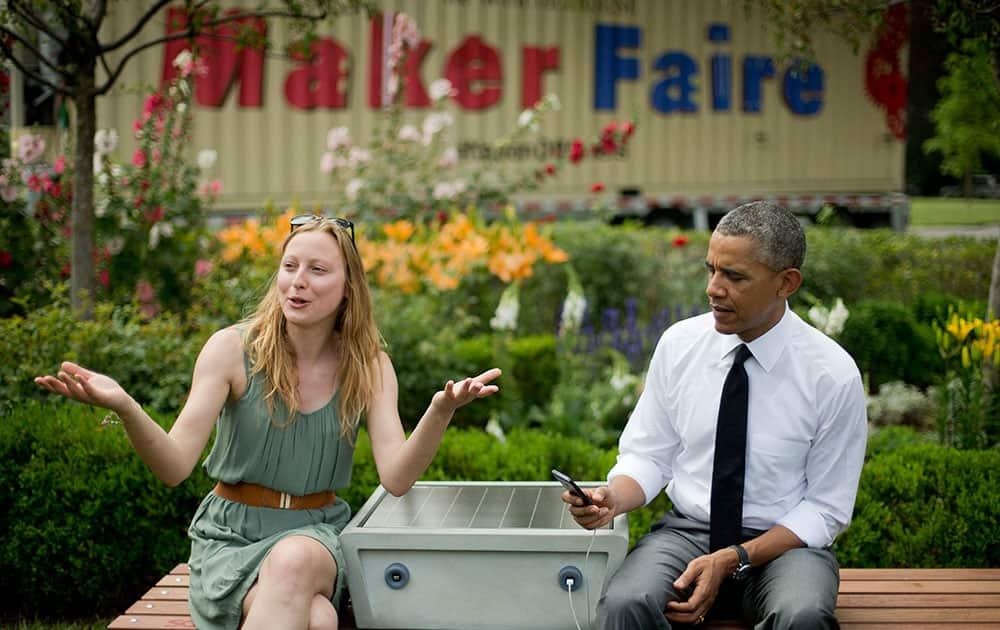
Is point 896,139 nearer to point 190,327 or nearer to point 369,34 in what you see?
point 369,34

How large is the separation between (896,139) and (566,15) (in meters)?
5.18

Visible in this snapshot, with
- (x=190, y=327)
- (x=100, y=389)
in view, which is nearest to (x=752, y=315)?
(x=100, y=389)

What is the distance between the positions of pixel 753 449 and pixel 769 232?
530mm

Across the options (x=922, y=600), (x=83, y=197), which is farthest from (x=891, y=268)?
(x=922, y=600)

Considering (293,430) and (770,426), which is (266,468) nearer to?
(293,430)

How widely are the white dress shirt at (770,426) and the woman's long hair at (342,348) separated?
2.22 ft

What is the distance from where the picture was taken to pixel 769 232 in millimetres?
2744

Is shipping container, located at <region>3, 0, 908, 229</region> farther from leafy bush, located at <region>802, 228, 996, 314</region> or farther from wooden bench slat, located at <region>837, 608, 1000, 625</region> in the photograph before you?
wooden bench slat, located at <region>837, 608, 1000, 625</region>

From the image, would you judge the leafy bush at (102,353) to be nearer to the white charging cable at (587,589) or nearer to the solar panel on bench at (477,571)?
the solar panel on bench at (477,571)

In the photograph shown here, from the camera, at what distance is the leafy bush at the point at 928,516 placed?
3682 mm

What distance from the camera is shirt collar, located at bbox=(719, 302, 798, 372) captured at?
2.82 meters

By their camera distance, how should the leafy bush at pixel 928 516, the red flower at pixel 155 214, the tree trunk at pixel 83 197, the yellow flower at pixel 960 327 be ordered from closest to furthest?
1. the leafy bush at pixel 928 516
2. the yellow flower at pixel 960 327
3. the tree trunk at pixel 83 197
4. the red flower at pixel 155 214

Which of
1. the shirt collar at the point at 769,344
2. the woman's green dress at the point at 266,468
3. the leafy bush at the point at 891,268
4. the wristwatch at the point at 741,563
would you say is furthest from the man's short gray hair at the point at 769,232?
the leafy bush at the point at 891,268

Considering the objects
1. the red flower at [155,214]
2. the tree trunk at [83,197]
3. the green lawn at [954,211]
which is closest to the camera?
the tree trunk at [83,197]
